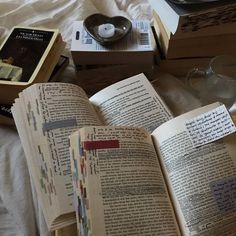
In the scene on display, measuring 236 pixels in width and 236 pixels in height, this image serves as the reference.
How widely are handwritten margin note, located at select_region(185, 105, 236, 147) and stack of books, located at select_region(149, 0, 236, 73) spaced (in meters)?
0.18

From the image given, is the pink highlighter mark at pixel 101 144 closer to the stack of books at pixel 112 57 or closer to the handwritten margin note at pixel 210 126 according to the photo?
the handwritten margin note at pixel 210 126

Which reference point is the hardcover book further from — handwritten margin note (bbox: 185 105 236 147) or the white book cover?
handwritten margin note (bbox: 185 105 236 147)

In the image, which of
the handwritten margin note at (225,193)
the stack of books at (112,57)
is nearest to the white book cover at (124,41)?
the stack of books at (112,57)

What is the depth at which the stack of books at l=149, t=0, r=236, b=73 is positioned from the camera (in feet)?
1.95

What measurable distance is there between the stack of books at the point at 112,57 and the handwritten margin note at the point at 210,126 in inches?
8.0

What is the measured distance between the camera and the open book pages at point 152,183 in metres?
0.44

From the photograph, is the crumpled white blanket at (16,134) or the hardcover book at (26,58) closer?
the crumpled white blanket at (16,134)

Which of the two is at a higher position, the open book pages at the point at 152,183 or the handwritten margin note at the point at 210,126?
the handwritten margin note at the point at 210,126

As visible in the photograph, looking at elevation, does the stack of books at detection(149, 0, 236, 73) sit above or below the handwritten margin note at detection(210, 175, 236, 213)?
above

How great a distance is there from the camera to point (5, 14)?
817 mm

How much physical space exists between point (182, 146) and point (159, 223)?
109 mm

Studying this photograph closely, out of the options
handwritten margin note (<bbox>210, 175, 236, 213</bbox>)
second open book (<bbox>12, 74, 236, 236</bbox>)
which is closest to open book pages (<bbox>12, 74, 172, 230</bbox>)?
second open book (<bbox>12, 74, 236, 236</bbox>)

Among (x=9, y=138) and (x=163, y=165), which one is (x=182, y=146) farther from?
(x=9, y=138)

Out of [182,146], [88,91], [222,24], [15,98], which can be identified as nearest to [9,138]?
[15,98]
